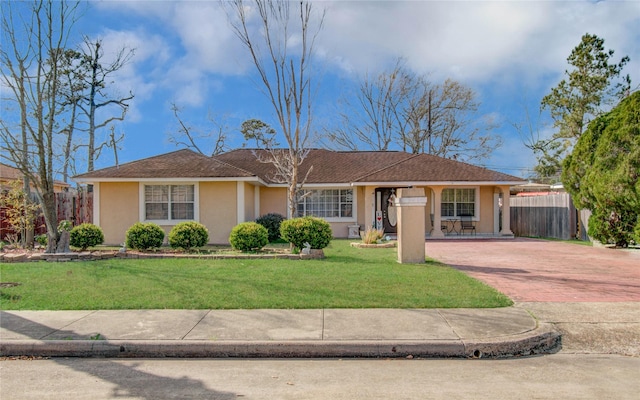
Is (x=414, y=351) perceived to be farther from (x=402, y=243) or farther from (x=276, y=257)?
(x=276, y=257)

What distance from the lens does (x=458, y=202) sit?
867 inches

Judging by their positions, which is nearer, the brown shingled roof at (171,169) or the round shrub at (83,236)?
the round shrub at (83,236)

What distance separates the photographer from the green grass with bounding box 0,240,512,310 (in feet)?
24.6

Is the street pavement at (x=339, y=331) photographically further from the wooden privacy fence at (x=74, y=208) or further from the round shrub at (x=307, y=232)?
the wooden privacy fence at (x=74, y=208)

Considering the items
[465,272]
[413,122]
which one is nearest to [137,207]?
[465,272]

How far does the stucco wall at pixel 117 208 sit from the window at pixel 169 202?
497mm

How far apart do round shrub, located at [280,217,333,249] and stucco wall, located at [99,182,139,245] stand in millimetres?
8139

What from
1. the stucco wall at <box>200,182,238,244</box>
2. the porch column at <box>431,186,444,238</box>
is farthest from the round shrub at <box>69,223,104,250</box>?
the porch column at <box>431,186,444,238</box>

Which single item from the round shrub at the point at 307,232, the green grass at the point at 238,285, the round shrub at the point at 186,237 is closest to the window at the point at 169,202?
the round shrub at the point at 186,237

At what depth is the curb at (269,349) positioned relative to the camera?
18.3ft

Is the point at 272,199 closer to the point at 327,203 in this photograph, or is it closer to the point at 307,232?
the point at 327,203

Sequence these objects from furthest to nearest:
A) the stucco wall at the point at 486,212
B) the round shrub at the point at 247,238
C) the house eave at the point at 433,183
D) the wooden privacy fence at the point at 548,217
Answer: the stucco wall at the point at 486,212
the wooden privacy fence at the point at 548,217
the house eave at the point at 433,183
the round shrub at the point at 247,238

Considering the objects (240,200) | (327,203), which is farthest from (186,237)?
(327,203)

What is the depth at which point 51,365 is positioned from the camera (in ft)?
17.6
